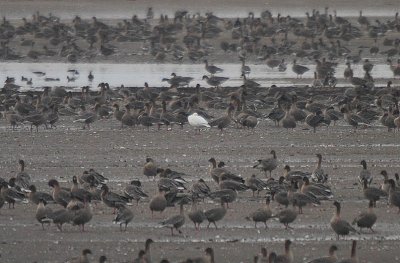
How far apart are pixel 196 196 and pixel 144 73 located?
1961 cm

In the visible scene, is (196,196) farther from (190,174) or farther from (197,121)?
(197,121)

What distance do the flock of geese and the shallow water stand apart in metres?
14.6

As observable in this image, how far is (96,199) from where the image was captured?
52.0ft

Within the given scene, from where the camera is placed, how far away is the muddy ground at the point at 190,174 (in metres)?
13.7

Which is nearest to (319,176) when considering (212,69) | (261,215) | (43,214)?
(261,215)

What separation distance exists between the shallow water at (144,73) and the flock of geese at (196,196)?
47.9 feet

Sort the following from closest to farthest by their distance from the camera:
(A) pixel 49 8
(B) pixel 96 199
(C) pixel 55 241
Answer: (C) pixel 55 241 → (B) pixel 96 199 → (A) pixel 49 8

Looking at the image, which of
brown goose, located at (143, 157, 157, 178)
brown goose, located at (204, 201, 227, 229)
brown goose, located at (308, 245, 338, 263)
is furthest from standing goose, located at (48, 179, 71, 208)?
brown goose, located at (308, 245, 338, 263)

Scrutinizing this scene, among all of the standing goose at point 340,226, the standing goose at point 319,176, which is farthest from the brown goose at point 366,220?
the standing goose at point 319,176

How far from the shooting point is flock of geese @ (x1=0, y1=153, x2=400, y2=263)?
47.6ft

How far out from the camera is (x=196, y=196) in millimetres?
15828

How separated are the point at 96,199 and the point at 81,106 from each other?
988 centimetres

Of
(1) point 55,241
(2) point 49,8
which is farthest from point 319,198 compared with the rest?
(2) point 49,8

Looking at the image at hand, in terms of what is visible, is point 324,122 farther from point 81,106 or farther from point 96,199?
point 96,199
